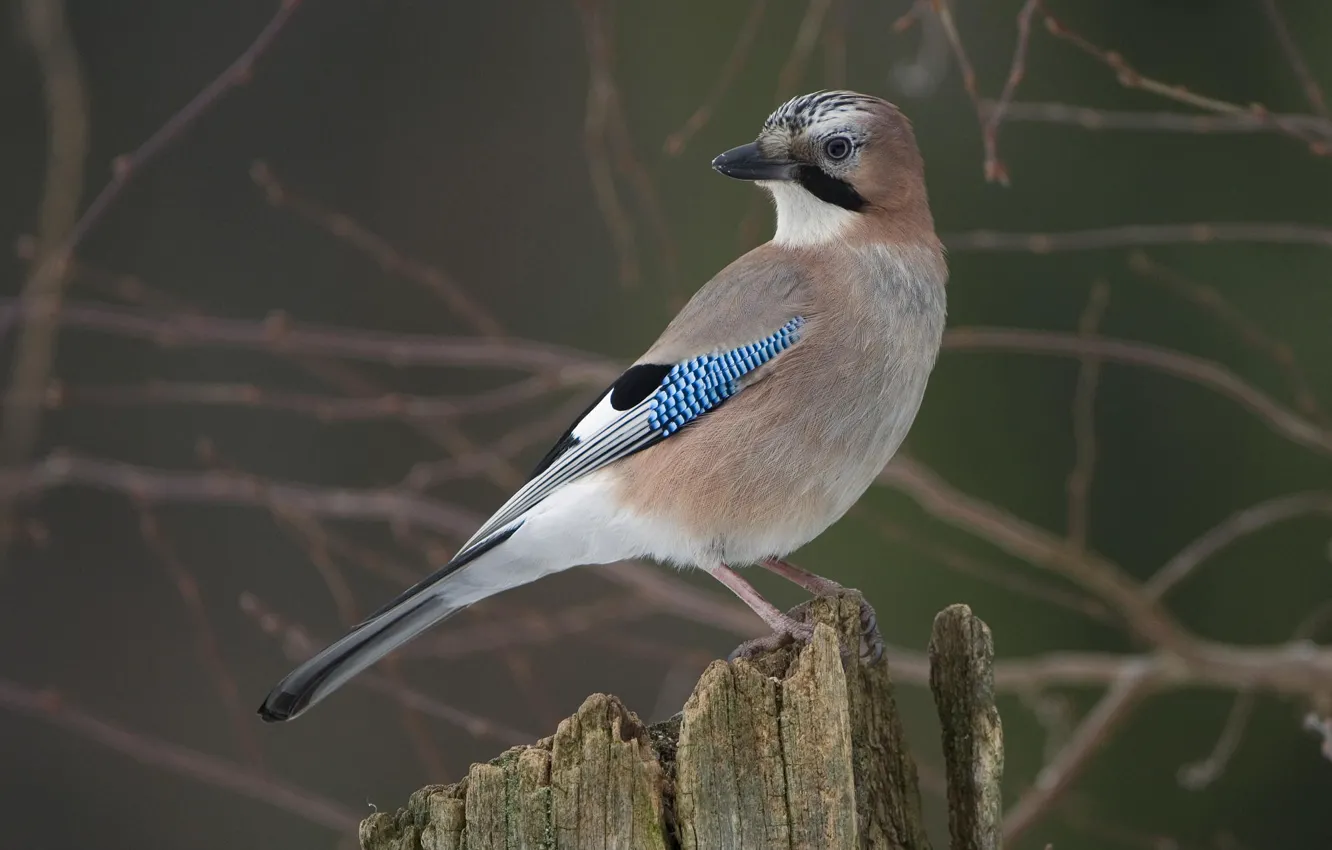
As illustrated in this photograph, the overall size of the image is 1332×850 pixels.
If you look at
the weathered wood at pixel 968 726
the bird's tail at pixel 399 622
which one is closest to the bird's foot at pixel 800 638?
the weathered wood at pixel 968 726

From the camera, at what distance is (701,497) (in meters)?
3.55

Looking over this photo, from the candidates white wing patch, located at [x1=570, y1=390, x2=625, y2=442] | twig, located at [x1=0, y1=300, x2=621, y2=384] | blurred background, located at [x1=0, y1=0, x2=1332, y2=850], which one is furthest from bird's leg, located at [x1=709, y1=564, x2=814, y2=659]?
blurred background, located at [x1=0, y1=0, x2=1332, y2=850]

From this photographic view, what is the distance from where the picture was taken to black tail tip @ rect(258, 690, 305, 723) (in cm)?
316

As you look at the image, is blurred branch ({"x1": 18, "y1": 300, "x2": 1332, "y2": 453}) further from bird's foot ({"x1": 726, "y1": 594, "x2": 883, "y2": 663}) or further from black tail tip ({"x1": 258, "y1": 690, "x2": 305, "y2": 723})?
black tail tip ({"x1": 258, "y1": 690, "x2": 305, "y2": 723})

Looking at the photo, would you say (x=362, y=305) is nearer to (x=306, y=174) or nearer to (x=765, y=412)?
(x=306, y=174)

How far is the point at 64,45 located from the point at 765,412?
2.33 meters

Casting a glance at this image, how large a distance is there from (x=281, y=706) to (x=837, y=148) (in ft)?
5.89

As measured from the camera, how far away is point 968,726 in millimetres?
3016

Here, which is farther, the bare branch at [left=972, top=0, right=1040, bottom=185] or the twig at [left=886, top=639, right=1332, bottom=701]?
the twig at [left=886, top=639, right=1332, bottom=701]

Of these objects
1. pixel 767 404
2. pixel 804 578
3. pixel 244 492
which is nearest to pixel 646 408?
pixel 767 404

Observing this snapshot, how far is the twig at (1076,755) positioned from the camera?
3846 mm

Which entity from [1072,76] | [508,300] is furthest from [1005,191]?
[508,300]

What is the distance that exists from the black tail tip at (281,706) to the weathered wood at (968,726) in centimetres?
130

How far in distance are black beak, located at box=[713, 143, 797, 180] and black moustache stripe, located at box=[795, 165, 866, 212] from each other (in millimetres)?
38
